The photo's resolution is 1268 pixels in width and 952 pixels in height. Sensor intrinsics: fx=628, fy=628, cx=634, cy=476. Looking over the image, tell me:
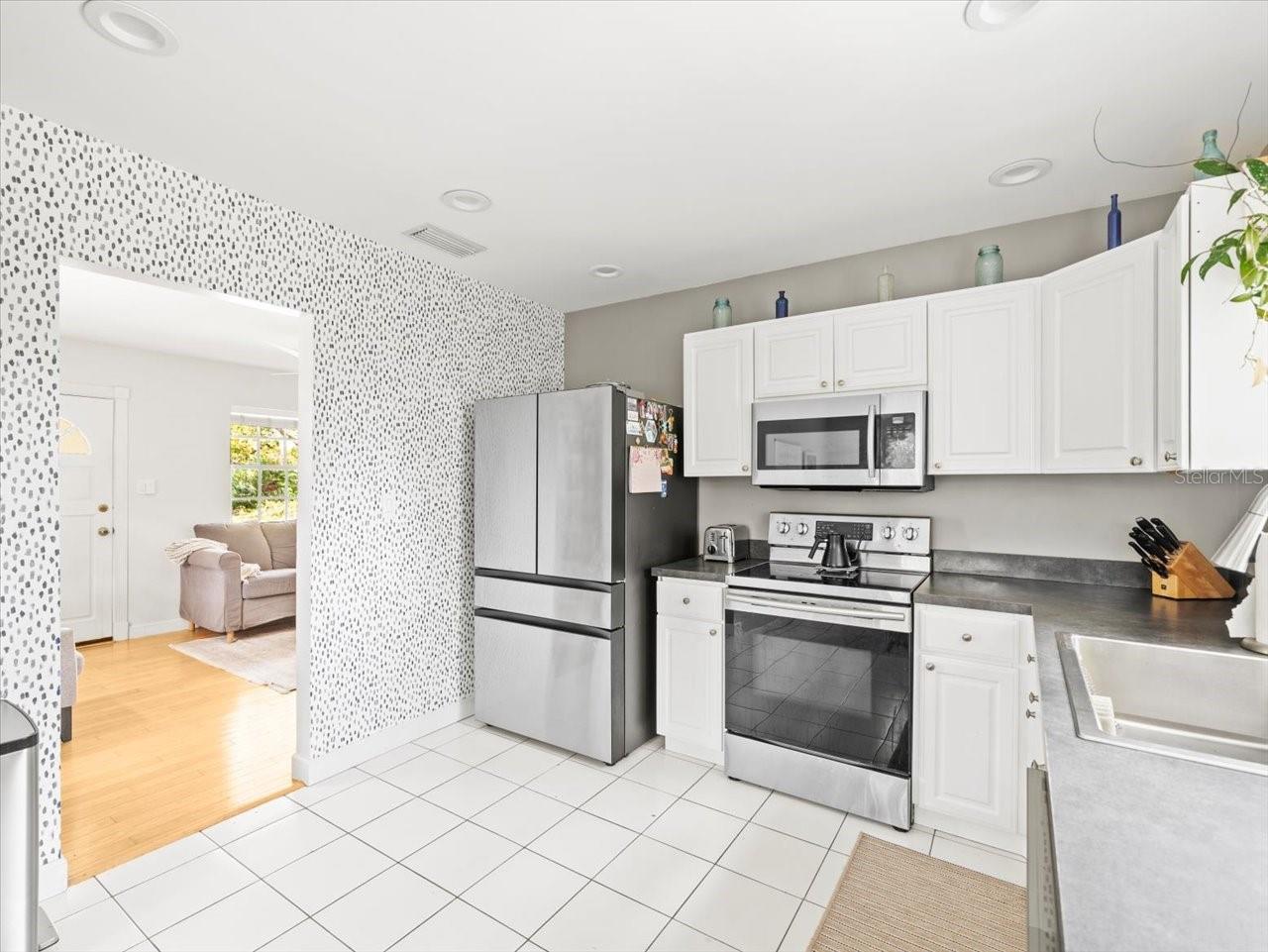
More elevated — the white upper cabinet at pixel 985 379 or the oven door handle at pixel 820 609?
the white upper cabinet at pixel 985 379

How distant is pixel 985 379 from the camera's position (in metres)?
2.52

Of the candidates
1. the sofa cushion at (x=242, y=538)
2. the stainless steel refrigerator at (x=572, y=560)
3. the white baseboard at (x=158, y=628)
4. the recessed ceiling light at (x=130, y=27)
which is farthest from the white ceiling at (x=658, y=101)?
the white baseboard at (x=158, y=628)

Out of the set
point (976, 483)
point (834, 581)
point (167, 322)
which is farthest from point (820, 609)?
point (167, 322)

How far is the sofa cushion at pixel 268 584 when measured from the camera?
528 cm

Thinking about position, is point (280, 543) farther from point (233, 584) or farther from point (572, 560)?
point (572, 560)

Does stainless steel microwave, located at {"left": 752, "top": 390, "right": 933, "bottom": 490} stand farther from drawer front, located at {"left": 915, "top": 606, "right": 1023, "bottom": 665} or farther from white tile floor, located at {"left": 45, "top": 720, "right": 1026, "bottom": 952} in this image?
white tile floor, located at {"left": 45, "top": 720, "right": 1026, "bottom": 952}

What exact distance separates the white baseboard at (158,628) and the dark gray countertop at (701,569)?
496 centimetres

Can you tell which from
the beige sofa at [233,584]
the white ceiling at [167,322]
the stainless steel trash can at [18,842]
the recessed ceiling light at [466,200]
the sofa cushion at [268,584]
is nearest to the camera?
the stainless steel trash can at [18,842]

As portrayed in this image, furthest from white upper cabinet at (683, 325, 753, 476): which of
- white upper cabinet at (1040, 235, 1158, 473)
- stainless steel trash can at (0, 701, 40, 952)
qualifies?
stainless steel trash can at (0, 701, 40, 952)

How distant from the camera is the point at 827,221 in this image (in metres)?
2.74

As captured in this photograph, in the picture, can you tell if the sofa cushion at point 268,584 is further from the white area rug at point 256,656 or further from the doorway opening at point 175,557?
the white area rug at point 256,656

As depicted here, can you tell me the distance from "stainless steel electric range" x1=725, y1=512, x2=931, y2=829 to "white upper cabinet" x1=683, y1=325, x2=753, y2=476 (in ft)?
1.95

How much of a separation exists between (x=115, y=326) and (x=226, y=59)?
13.3ft

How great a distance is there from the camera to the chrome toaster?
317 centimetres
